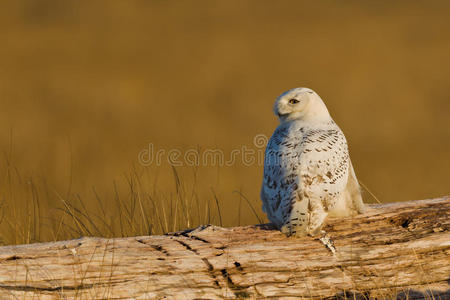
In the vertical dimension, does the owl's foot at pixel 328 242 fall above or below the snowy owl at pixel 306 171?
below

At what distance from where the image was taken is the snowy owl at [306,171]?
4465mm

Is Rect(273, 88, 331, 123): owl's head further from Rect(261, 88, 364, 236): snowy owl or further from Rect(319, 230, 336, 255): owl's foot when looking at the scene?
Rect(319, 230, 336, 255): owl's foot

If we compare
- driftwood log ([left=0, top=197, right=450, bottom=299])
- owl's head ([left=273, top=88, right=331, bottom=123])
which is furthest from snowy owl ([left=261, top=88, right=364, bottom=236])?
driftwood log ([left=0, top=197, right=450, bottom=299])

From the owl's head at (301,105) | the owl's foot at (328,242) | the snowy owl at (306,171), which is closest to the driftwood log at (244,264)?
the owl's foot at (328,242)

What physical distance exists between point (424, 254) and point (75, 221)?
2.93m

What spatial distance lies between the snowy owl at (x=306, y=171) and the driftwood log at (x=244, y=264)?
0.15 metres

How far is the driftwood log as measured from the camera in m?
4.02

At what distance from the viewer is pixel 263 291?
419 centimetres

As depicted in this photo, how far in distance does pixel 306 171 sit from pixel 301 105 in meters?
0.61

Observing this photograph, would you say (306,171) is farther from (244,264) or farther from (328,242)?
(244,264)

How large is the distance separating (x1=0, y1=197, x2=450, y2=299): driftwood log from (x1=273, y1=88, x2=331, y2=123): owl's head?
34.7 inches

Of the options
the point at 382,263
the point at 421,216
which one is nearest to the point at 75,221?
the point at 382,263

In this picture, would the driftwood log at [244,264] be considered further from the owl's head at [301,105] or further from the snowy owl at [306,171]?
the owl's head at [301,105]

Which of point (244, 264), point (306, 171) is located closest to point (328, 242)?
point (306, 171)
